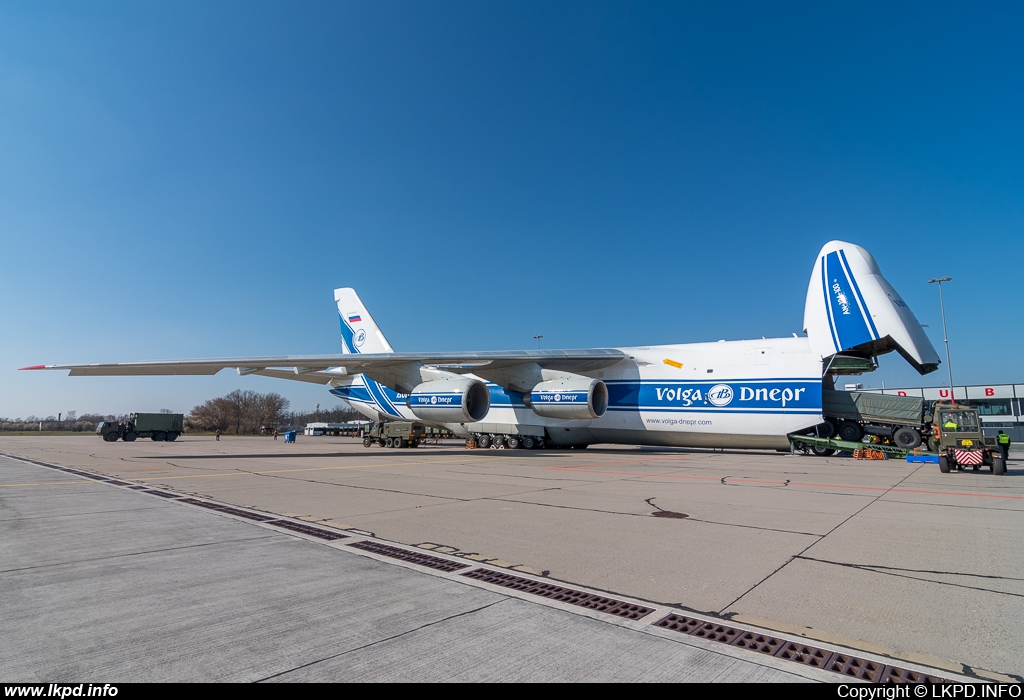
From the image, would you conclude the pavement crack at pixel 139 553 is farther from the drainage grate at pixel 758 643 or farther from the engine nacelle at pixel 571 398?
the engine nacelle at pixel 571 398

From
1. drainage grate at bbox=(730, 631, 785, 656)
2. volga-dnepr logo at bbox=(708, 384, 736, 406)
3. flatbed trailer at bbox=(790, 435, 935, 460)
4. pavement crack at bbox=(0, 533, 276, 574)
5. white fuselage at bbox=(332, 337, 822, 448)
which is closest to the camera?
drainage grate at bbox=(730, 631, 785, 656)

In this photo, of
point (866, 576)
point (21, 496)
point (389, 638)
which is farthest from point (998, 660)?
point (21, 496)

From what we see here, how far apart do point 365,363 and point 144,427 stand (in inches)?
1236

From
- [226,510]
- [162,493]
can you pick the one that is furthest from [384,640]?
[162,493]

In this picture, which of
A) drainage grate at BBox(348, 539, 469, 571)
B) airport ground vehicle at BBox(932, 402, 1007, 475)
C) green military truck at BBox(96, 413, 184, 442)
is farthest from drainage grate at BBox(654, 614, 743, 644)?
green military truck at BBox(96, 413, 184, 442)

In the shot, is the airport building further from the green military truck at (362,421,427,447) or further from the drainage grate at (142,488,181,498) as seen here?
the drainage grate at (142,488,181,498)

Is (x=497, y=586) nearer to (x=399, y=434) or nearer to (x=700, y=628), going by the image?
(x=700, y=628)

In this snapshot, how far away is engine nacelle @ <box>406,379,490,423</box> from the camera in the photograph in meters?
19.4

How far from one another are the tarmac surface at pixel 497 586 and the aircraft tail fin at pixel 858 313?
354 inches

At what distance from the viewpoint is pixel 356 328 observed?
26641 mm

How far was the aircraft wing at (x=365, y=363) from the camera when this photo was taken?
56.5 feet

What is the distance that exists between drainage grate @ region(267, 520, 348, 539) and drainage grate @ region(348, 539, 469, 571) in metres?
0.46

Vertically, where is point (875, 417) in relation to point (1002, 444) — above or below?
above

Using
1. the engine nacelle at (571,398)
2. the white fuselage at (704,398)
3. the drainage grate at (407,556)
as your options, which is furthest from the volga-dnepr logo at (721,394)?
the drainage grate at (407,556)
